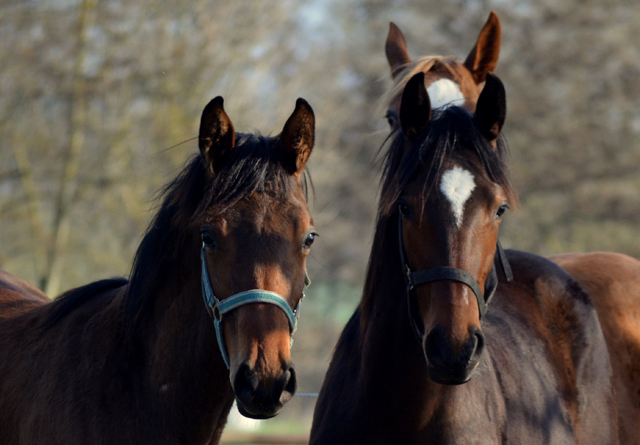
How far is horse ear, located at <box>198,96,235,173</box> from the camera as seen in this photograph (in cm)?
293

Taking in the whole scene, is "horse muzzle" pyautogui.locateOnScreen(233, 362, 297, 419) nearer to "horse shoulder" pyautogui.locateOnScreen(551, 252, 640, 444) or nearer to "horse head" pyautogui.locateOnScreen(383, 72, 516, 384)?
"horse head" pyautogui.locateOnScreen(383, 72, 516, 384)

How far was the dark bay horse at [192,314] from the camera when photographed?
273cm

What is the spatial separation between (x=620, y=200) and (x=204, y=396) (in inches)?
612

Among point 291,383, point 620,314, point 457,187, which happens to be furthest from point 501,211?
point 620,314

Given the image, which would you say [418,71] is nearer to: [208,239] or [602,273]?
[602,273]

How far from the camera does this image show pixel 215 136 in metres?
2.98

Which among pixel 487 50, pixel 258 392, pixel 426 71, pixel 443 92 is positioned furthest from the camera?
pixel 487 50

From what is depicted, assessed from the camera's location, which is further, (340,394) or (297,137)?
(340,394)

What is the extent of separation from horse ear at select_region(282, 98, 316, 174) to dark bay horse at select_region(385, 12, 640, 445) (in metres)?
1.48

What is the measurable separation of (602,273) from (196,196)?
3166 mm

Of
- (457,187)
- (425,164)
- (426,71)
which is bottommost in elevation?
(457,187)

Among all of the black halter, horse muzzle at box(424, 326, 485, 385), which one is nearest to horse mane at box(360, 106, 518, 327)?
the black halter

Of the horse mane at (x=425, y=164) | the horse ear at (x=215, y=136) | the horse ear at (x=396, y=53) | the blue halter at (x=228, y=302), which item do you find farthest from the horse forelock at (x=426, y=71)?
the blue halter at (x=228, y=302)

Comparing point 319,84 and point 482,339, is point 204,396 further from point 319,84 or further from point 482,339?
point 319,84
